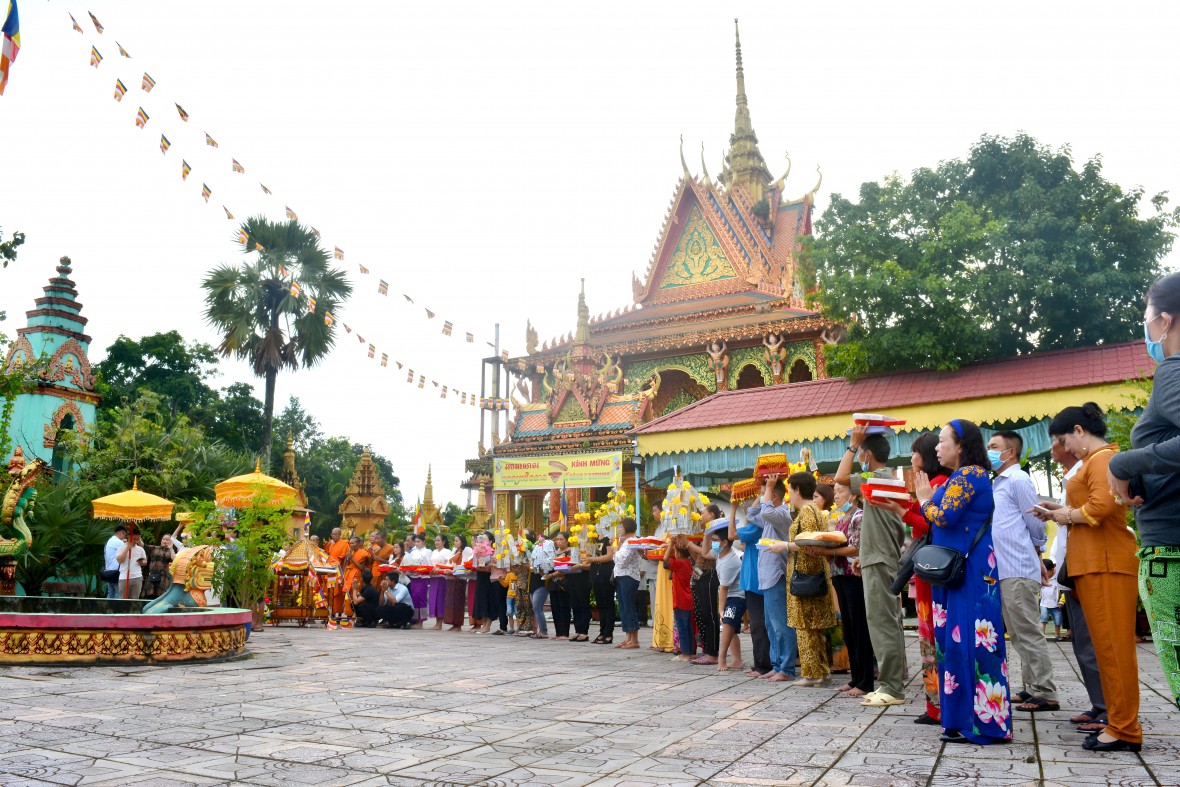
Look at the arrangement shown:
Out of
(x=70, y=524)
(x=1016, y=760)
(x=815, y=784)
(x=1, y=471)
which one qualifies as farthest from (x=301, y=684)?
(x=70, y=524)

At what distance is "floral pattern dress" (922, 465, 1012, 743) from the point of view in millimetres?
4277

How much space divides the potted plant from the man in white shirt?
0.76m

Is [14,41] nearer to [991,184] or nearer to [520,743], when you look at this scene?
[520,743]

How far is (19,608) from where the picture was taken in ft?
31.5

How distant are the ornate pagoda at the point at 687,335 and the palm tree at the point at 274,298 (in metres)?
5.75

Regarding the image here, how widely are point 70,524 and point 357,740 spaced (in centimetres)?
1273

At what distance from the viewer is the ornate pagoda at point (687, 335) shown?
23.2 m

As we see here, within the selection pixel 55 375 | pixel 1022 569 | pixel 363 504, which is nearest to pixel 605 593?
pixel 1022 569

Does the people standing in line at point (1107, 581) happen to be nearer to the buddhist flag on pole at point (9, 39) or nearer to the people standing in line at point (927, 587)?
the people standing in line at point (927, 587)

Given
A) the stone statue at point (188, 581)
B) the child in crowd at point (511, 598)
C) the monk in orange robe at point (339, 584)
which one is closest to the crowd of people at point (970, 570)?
the child in crowd at point (511, 598)

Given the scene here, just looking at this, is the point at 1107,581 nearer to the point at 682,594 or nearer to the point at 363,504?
the point at 682,594

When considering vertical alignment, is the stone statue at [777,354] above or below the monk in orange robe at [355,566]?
above

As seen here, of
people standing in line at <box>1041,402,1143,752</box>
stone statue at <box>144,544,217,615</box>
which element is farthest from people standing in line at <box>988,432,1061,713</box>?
stone statue at <box>144,544,217,615</box>

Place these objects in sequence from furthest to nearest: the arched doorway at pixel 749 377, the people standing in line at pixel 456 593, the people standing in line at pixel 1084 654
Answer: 1. the arched doorway at pixel 749 377
2. the people standing in line at pixel 456 593
3. the people standing in line at pixel 1084 654
